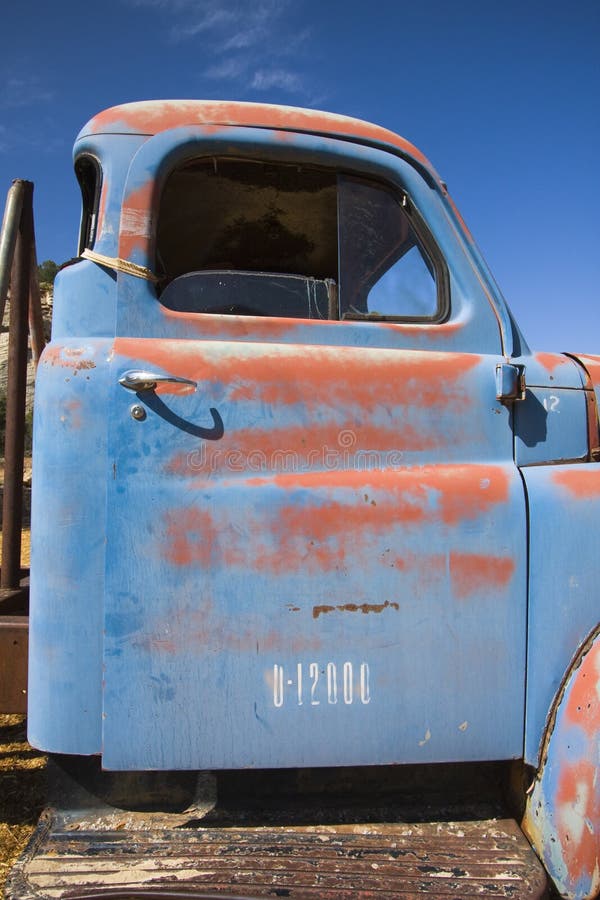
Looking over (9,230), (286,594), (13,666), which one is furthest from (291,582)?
(9,230)

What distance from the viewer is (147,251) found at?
1752 mm

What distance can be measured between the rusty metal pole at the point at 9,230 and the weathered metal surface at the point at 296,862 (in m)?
1.50

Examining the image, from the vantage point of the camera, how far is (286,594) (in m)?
1.58

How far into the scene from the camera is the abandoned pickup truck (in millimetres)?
1559

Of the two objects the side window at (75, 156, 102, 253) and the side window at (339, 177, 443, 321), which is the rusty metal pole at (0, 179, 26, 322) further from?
the side window at (339, 177, 443, 321)

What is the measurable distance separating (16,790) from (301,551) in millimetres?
1911

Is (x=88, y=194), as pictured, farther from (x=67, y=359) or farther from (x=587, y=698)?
(x=587, y=698)

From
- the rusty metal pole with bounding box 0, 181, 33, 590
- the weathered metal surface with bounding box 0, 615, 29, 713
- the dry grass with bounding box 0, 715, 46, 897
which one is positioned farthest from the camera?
the rusty metal pole with bounding box 0, 181, 33, 590

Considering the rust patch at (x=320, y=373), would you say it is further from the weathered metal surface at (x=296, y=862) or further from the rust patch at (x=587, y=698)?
the weathered metal surface at (x=296, y=862)

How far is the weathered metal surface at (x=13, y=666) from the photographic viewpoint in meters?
1.87

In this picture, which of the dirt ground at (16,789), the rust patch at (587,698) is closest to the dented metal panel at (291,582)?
the rust patch at (587,698)

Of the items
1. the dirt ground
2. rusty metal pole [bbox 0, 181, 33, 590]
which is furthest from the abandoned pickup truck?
the dirt ground

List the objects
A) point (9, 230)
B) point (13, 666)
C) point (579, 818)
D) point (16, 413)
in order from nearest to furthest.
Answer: point (579, 818) < point (13, 666) < point (9, 230) < point (16, 413)

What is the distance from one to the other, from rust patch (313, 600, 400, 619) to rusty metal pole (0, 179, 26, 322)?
1278 mm
